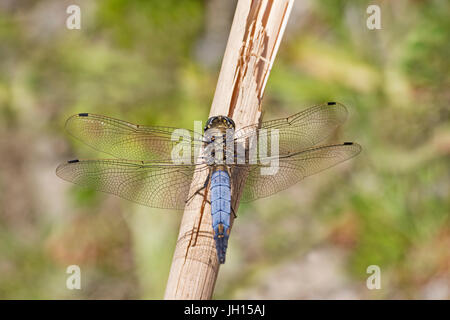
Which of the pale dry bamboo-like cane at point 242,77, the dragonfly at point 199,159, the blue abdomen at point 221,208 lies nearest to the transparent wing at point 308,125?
the dragonfly at point 199,159

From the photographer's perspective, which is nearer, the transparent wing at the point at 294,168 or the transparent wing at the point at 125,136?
the transparent wing at the point at 294,168

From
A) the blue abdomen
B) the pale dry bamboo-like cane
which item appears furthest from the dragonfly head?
the blue abdomen

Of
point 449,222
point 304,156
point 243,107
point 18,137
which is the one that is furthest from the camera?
point 18,137

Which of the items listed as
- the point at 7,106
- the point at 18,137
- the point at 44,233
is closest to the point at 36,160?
the point at 18,137

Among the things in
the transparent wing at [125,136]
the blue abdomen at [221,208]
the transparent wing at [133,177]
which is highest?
the transparent wing at [125,136]

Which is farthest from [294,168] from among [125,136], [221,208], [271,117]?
[271,117]

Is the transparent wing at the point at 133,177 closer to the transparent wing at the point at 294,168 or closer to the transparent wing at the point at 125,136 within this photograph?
the transparent wing at the point at 125,136

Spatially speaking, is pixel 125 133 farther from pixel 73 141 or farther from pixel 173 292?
pixel 73 141

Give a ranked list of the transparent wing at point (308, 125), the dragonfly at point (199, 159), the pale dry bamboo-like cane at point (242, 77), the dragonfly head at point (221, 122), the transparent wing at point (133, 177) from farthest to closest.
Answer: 1. the transparent wing at point (308, 125)
2. the transparent wing at point (133, 177)
3. the dragonfly at point (199, 159)
4. the dragonfly head at point (221, 122)
5. the pale dry bamboo-like cane at point (242, 77)
